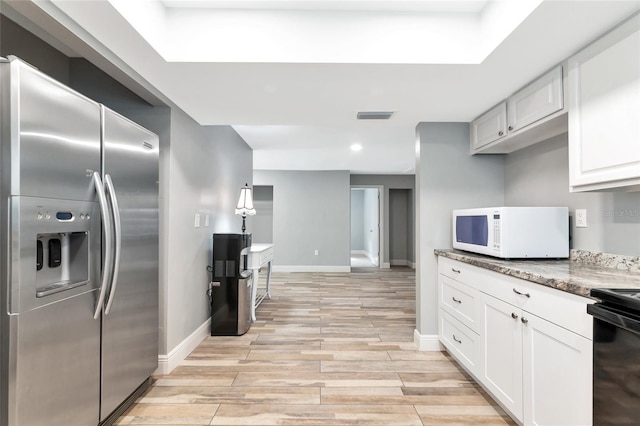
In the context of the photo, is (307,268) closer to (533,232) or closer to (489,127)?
(489,127)

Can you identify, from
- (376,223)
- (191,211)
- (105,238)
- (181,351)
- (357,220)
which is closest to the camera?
(105,238)

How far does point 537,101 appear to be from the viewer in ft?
6.24

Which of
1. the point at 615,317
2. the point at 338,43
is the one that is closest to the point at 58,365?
the point at 338,43

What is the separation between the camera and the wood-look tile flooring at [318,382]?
73.8 inches

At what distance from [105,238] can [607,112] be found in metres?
2.52

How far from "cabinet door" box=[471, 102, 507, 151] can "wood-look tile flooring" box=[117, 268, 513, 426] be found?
1.88m

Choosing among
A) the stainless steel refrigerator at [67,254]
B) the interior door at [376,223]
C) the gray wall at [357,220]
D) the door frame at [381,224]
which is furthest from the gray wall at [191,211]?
the gray wall at [357,220]

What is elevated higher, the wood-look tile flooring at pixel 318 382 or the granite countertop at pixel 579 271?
the granite countertop at pixel 579 271

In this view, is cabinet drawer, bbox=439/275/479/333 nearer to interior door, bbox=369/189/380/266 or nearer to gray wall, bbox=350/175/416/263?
gray wall, bbox=350/175/416/263

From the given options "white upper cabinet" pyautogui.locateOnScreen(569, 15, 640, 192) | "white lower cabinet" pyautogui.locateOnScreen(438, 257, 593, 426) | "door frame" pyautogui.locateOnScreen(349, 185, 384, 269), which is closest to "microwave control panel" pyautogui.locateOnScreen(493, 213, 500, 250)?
"white lower cabinet" pyautogui.locateOnScreen(438, 257, 593, 426)

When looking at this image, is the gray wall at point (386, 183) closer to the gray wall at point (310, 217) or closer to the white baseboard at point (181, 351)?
the gray wall at point (310, 217)

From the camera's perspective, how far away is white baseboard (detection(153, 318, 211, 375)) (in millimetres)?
2377

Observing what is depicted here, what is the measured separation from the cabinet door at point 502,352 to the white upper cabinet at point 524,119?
115 cm

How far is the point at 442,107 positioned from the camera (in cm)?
244
